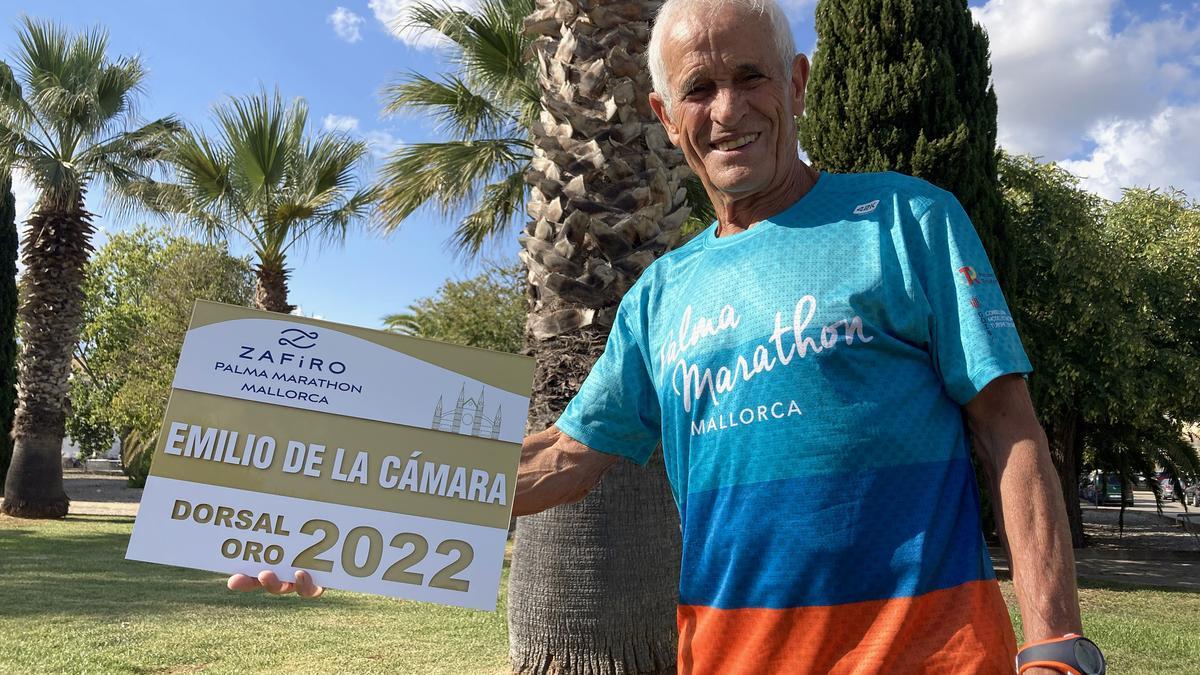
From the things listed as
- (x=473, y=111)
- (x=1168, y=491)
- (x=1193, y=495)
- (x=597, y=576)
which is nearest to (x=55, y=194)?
(x=473, y=111)

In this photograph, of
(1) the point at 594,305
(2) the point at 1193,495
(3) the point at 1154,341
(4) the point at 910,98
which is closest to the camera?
(1) the point at 594,305

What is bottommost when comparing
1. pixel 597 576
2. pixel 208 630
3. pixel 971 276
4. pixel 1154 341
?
pixel 208 630

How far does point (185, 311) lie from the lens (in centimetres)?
2367

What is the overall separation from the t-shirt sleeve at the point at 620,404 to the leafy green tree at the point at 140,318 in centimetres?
2030

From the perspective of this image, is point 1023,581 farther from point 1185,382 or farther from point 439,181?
point 1185,382

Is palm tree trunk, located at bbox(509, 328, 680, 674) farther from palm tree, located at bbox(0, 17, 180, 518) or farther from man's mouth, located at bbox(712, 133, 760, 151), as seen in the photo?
palm tree, located at bbox(0, 17, 180, 518)

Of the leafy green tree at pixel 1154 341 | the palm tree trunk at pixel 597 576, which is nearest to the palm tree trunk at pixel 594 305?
the palm tree trunk at pixel 597 576

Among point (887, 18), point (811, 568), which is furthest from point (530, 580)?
point (887, 18)

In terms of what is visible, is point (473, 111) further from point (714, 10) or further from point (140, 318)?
point (140, 318)

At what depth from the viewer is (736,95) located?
1662 mm

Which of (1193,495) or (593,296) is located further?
(1193,495)

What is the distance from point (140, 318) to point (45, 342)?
536 inches

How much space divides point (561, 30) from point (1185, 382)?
43.5 feet

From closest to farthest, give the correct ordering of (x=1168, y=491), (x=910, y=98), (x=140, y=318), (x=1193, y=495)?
(x=910, y=98) < (x=140, y=318) < (x=1193, y=495) < (x=1168, y=491)
